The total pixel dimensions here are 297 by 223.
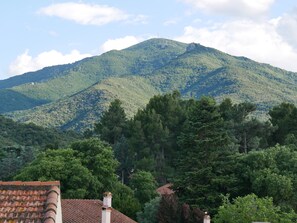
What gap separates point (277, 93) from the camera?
104m

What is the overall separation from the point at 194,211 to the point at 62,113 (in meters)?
85.1

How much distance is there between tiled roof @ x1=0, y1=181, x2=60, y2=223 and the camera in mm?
6328

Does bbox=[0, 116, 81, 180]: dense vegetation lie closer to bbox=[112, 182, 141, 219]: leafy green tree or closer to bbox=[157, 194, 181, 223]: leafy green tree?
bbox=[112, 182, 141, 219]: leafy green tree

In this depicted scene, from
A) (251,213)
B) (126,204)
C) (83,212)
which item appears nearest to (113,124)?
(126,204)

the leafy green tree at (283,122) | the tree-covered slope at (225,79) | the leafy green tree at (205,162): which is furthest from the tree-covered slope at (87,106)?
the leafy green tree at (205,162)

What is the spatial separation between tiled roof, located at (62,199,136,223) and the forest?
8.11ft

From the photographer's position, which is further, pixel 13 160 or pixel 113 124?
pixel 113 124

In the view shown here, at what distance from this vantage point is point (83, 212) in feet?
92.6

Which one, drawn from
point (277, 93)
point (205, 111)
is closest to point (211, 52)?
point (277, 93)

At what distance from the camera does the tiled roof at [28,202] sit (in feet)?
20.8

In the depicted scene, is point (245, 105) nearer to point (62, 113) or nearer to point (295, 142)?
point (295, 142)

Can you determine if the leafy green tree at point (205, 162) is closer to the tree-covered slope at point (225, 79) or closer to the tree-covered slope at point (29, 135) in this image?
the tree-covered slope at point (29, 135)

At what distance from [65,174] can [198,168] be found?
30.0ft

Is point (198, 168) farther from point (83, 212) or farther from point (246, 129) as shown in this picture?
point (246, 129)
